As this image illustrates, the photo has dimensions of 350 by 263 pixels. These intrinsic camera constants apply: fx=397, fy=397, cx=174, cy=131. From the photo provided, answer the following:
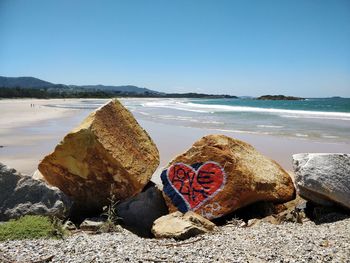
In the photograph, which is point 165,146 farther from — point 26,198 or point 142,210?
point 26,198

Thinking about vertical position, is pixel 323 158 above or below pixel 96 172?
above

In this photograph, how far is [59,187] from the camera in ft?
20.6

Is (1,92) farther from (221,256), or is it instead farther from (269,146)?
(221,256)

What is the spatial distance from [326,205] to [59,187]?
4023mm

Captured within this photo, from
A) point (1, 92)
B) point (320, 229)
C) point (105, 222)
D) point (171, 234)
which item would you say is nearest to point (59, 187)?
point (105, 222)

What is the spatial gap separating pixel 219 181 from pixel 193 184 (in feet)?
1.34

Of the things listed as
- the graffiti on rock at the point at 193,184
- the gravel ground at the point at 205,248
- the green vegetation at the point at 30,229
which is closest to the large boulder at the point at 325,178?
the gravel ground at the point at 205,248

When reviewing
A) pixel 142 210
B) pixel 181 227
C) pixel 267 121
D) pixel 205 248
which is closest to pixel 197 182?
pixel 142 210

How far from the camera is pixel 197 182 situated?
6.04 meters

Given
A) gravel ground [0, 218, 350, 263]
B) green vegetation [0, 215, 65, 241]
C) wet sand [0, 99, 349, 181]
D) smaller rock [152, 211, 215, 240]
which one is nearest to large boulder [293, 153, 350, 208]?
gravel ground [0, 218, 350, 263]

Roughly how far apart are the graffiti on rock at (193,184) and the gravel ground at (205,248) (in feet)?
3.65

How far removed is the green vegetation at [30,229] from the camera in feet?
15.0

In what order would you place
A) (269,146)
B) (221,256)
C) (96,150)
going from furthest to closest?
(269,146) < (96,150) < (221,256)

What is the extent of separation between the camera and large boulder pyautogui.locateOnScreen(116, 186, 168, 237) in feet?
19.8
